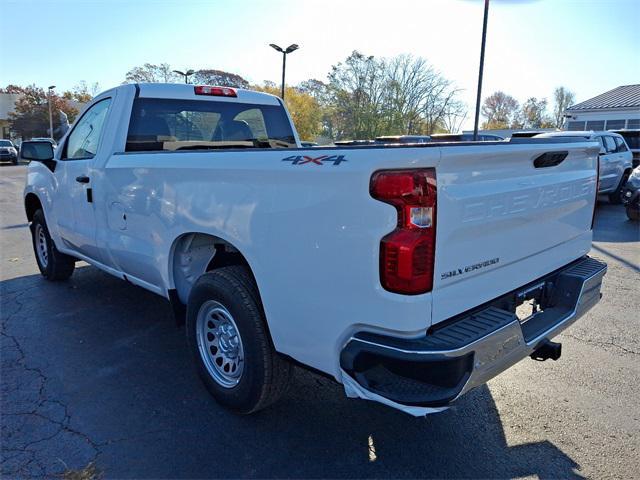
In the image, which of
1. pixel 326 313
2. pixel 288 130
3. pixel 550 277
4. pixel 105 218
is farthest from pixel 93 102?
pixel 550 277

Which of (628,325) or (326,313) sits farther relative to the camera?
(628,325)

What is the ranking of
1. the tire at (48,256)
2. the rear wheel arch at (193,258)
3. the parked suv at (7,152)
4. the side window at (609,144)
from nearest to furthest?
the rear wheel arch at (193,258)
the tire at (48,256)
the side window at (609,144)
the parked suv at (7,152)

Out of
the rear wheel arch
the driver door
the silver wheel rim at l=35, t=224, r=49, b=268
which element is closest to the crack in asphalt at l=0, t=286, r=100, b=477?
the rear wheel arch

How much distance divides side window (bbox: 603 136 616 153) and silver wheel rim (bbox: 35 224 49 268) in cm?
1367

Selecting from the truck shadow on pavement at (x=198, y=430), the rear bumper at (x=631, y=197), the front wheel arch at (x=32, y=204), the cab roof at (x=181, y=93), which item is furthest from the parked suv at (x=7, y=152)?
the rear bumper at (x=631, y=197)

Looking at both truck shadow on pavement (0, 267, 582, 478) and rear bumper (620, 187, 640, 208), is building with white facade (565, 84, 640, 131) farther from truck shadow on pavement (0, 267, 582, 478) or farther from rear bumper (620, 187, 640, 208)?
truck shadow on pavement (0, 267, 582, 478)

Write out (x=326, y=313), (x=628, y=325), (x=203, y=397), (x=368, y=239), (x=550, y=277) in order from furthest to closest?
(x=628, y=325) → (x=203, y=397) → (x=550, y=277) → (x=326, y=313) → (x=368, y=239)

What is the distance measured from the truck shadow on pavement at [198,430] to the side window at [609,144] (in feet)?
41.0

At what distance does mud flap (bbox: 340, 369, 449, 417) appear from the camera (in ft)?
6.86

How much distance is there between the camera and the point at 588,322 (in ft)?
Result: 15.4

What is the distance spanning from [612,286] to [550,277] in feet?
11.6

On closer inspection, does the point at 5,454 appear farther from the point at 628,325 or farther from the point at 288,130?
the point at 628,325

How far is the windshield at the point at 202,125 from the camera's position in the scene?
422 centimetres

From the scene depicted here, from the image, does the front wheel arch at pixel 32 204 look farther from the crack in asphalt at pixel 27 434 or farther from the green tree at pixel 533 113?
the green tree at pixel 533 113
